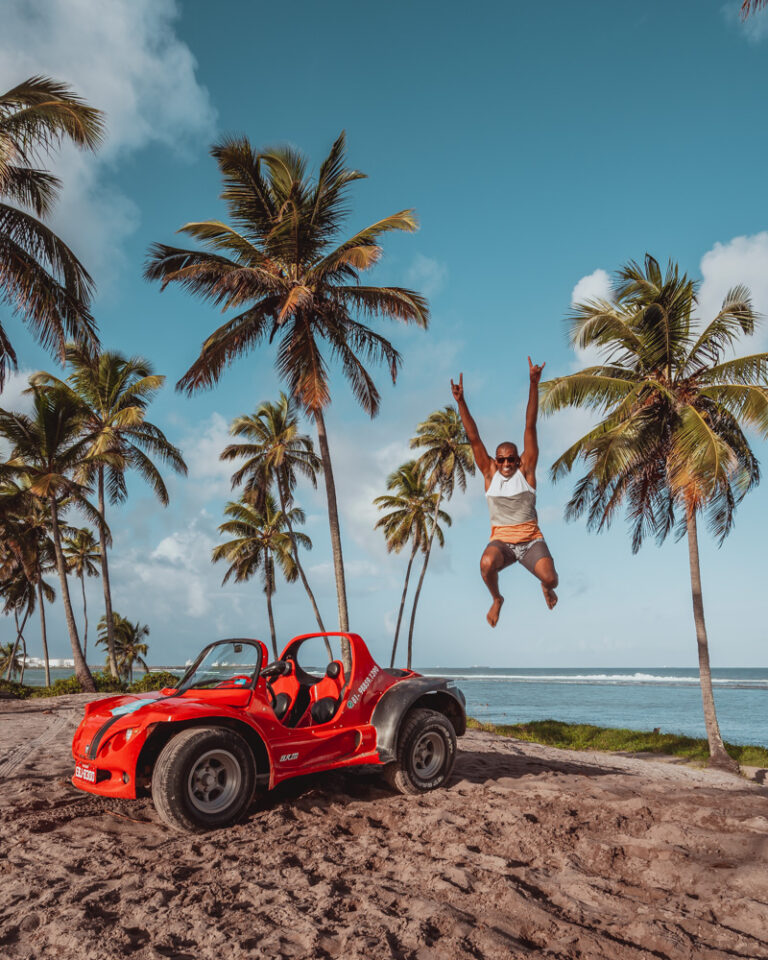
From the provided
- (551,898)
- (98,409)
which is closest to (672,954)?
(551,898)

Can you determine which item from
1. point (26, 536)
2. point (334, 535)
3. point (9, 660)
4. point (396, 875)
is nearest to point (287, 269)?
point (334, 535)

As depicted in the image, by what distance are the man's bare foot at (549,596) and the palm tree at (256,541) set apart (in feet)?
97.3

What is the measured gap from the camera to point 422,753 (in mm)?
7086

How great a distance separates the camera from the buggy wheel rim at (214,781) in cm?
549

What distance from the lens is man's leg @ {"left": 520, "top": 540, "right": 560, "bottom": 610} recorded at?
410 centimetres

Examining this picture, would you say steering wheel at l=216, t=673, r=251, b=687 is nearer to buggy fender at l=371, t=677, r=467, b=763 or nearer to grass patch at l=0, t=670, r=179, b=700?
buggy fender at l=371, t=677, r=467, b=763

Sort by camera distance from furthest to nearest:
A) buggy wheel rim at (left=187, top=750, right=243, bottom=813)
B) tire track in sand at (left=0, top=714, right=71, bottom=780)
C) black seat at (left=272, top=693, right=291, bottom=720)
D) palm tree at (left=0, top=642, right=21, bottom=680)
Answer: palm tree at (left=0, top=642, right=21, bottom=680) < tire track in sand at (left=0, top=714, right=71, bottom=780) < black seat at (left=272, top=693, right=291, bottom=720) < buggy wheel rim at (left=187, top=750, right=243, bottom=813)

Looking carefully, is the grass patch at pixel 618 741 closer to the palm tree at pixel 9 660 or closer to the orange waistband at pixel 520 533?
the orange waistband at pixel 520 533

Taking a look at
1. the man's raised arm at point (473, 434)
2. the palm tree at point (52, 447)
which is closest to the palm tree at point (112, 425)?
the palm tree at point (52, 447)

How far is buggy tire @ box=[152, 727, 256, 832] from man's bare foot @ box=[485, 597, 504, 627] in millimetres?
2695

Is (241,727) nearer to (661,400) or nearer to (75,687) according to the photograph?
(661,400)

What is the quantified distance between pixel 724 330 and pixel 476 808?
13.2 meters

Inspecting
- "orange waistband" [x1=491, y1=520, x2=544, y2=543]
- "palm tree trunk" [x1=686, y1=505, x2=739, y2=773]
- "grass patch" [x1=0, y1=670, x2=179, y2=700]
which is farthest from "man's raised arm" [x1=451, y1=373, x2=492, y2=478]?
"grass patch" [x1=0, y1=670, x2=179, y2=700]

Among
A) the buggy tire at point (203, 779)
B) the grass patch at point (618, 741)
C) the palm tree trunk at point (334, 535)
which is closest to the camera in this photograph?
the buggy tire at point (203, 779)
